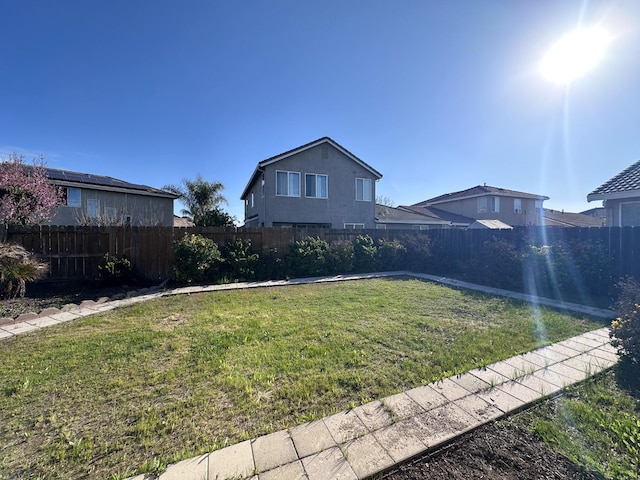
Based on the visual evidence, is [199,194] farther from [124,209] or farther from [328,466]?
[328,466]

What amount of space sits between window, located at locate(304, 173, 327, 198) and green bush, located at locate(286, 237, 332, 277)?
20.5 ft

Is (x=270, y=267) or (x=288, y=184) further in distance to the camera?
(x=288, y=184)

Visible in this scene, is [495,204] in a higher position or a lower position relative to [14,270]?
higher

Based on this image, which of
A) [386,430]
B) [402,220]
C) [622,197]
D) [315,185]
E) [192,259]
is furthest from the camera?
[402,220]

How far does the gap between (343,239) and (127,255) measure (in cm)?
857

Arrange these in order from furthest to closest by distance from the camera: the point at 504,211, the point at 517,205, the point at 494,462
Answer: the point at 517,205
the point at 504,211
the point at 494,462

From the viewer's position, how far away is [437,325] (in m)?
5.00

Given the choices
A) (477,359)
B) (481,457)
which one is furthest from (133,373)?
(477,359)

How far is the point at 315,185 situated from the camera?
679 inches

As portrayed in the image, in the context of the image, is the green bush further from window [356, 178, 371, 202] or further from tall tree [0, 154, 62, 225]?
tall tree [0, 154, 62, 225]

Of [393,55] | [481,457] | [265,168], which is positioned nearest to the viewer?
[481,457]

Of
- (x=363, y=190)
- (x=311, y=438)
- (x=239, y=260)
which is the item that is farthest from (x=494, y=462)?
(x=363, y=190)

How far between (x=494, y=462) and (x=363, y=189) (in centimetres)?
1750

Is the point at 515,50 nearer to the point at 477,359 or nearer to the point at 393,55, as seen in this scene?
the point at 393,55
